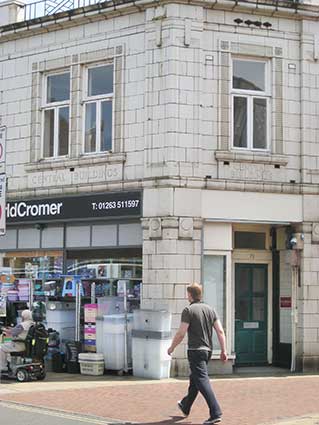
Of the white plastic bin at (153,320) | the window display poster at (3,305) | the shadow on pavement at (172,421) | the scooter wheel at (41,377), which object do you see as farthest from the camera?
the white plastic bin at (153,320)

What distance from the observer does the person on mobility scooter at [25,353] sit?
14.2 meters

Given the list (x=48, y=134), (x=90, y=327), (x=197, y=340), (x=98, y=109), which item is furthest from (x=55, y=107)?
(x=197, y=340)

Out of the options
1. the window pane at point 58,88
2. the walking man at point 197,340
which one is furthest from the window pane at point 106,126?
the walking man at point 197,340

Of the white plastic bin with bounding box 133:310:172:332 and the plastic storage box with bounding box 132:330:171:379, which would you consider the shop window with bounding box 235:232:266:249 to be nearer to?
the white plastic bin with bounding box 133:310:172:332

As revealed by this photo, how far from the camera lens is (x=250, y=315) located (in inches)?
661

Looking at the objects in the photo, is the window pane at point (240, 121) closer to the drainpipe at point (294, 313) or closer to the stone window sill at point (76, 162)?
the stone window sill at point (76, 162)

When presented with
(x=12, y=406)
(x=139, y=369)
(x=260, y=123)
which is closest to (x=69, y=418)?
(x=12, y=406)

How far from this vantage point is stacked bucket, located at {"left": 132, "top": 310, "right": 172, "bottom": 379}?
1459 centimetres

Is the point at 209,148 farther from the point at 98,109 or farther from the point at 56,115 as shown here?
the point at 56,115

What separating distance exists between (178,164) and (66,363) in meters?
4.80

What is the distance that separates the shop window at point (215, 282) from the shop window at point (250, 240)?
1.03m

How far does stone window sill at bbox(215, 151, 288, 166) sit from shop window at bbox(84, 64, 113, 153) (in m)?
2.59

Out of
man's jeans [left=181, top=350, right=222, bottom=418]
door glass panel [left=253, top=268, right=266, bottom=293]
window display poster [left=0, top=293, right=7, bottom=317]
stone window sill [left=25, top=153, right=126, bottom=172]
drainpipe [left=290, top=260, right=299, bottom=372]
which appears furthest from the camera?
door glass panel [left=253, top=268, right=266, bottom=293]

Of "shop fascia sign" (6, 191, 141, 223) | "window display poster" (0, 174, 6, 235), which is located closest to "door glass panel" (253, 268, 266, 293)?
"shop fascia sign" (6, 191, 141, 223)
